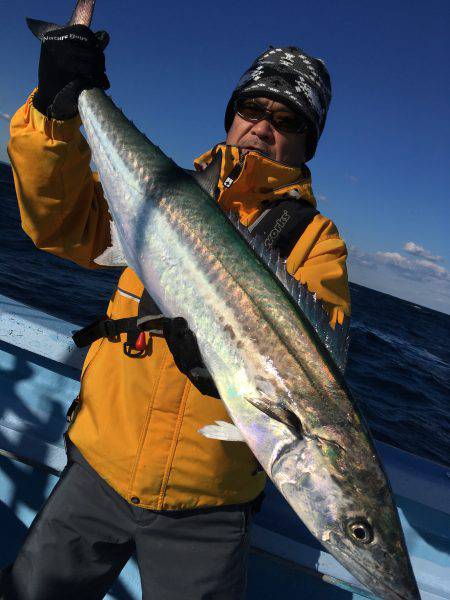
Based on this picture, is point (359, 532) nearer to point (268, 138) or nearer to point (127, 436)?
point (127, 436)

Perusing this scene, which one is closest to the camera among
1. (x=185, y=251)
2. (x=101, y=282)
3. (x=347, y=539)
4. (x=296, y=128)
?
(x=347, y=539)

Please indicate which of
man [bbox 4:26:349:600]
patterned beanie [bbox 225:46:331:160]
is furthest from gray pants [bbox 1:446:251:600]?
patterned beanie [bbox 225:46:331:160]

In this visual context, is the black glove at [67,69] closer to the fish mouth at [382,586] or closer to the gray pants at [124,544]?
the gray pants at [124,544]

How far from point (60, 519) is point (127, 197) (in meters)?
1.85

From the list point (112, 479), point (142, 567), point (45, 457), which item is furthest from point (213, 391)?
point (45, 457)

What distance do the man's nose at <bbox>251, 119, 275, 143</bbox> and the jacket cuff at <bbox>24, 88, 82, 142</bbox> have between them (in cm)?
118

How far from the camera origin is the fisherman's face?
9.64 ft

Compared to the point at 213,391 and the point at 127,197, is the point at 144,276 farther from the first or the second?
the point at 213,391

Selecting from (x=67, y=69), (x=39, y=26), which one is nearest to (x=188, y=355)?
(x=67, y=69)

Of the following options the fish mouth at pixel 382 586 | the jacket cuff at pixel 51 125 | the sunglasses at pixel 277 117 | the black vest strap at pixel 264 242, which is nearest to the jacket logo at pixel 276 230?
the black vest strap at pixel 264 242

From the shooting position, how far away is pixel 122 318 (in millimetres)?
2512

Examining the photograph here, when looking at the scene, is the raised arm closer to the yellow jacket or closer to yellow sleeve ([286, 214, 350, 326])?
the yellow jacket

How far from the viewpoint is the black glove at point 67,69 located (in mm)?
2383

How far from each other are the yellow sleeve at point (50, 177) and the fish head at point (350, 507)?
5.65 ft
